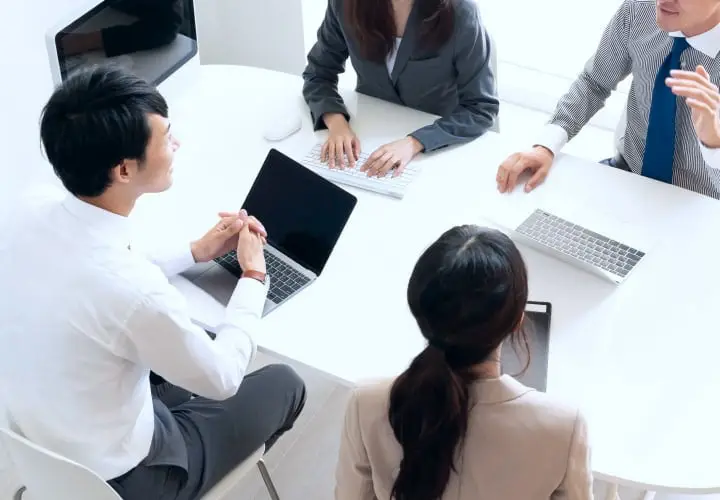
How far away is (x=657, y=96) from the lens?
197 centimetres

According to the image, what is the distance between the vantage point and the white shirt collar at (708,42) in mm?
1859

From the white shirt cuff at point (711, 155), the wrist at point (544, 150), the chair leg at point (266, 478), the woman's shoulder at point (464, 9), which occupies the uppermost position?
the woman's shoulder at point (464, 9)

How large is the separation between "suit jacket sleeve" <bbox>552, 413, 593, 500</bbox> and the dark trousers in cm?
68

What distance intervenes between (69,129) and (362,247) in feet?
2.21

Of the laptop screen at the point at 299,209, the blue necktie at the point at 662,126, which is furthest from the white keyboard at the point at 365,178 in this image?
the blue necktie at the point at 662,126

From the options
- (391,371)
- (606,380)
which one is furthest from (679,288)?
(391,371)

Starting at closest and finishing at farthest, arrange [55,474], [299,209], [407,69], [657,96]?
[55,474], [299,209], [657,96], [407,69]

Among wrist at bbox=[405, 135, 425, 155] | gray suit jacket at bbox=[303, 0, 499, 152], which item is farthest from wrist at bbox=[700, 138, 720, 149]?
wrist at bbox=[405, 135, 425, 155]

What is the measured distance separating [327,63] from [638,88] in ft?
2.67

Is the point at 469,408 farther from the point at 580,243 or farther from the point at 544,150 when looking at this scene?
the point at 544,150

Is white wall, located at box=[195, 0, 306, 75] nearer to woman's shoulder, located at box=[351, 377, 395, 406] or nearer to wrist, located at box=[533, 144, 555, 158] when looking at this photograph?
wrist, located at box=[533, 144, 555, 158]

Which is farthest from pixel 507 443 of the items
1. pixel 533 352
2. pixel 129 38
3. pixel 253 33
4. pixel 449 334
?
pixel 253 33

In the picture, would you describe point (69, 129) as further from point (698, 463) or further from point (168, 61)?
point (698, 463)

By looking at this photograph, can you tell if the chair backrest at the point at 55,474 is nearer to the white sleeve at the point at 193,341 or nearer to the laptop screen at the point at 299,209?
the white sleeve at the point at 193,341
